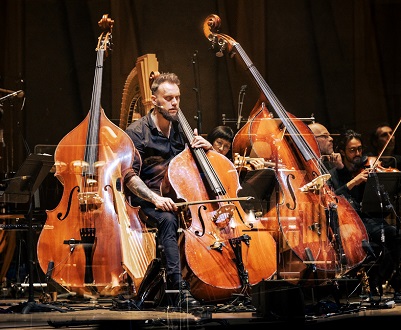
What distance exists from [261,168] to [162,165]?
0.45 meters

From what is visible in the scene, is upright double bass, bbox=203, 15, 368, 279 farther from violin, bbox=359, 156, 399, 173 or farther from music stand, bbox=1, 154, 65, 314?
music stand, bbox=1, 154, 65, 314

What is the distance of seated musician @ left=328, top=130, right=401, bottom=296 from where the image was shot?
413 cm

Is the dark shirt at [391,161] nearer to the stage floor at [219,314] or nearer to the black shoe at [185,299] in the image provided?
the stage floor at [219,314]

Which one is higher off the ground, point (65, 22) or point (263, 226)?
point (65, 22)

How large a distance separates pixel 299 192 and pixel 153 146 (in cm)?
68

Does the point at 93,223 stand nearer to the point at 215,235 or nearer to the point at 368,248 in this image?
the point at 215,235

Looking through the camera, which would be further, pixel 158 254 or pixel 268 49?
pixel 268 49

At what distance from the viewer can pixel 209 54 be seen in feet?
13.5

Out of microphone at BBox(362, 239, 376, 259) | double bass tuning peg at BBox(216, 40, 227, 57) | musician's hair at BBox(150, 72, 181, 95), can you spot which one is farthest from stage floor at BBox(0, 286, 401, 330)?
double bass tuning peg at BBox(216, 40, 227, 57)

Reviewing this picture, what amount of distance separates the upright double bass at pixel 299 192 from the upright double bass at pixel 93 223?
551 mm

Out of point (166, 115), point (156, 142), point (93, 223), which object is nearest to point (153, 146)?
point (156, 142)

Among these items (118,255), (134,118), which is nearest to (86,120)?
(134,118)

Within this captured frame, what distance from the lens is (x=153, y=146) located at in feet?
13.5

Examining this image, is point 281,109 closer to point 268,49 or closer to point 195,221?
point 268,49
